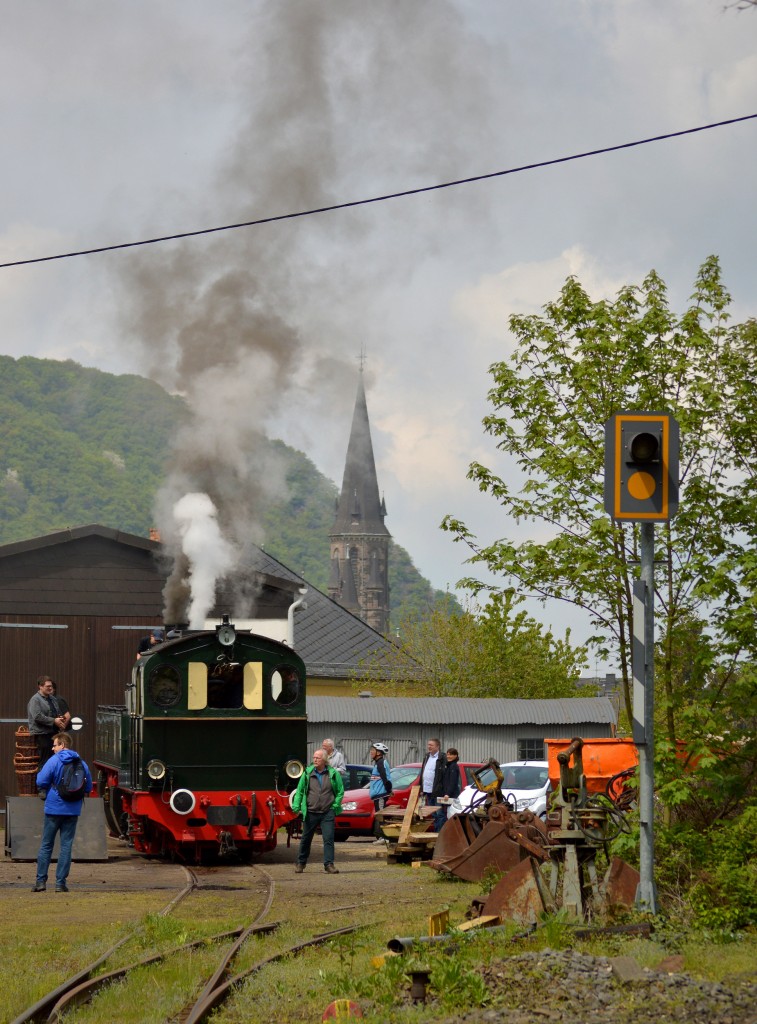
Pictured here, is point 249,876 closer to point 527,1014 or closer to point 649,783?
point 649,783

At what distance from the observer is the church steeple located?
176750 mm

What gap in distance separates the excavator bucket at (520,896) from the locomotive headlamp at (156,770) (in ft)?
26.5

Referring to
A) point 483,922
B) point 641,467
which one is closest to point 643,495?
point 641,467

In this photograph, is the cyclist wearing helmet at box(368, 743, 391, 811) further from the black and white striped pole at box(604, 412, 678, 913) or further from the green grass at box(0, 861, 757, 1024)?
the black and white striped pole at box(604, 412, 678, 913)

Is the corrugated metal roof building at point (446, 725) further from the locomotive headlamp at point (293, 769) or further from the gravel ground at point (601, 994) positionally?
the gravel ground at point (601, 994)

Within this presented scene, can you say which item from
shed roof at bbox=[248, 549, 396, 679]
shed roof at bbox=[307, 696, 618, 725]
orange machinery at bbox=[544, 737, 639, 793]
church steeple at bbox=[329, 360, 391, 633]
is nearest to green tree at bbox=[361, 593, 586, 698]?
shed roof at bbox=[248, 549, 396, 679]

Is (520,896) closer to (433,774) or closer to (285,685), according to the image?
(285,685)

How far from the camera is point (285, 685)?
19.9 meters

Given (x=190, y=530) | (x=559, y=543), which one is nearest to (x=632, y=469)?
(x=559, y=543)

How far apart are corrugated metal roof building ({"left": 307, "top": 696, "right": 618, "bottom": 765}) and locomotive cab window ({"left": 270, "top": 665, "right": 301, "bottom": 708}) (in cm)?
1573

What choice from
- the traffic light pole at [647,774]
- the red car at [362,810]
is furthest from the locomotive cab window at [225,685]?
the traffic light pole at [647,774]

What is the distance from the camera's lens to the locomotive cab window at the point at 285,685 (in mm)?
19797

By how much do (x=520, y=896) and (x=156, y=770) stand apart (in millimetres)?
8440

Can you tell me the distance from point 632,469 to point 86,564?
18983 mm
